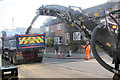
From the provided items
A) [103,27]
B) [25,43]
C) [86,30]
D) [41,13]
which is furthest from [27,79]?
[41,13]

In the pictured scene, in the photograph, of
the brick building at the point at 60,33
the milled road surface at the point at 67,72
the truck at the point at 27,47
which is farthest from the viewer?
the brick building at the point at 60,33

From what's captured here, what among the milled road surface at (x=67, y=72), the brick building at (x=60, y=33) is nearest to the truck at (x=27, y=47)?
the milled road surface at (x=67, y=72)

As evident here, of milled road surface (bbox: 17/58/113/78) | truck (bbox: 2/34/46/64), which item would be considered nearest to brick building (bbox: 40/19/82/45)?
truck (bbox: 2/34/46/64)

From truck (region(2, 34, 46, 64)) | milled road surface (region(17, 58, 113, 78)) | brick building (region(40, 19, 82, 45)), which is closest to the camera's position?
milled road surface (region(17, 58, 113, 78))

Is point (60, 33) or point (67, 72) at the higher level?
point (60, 33)

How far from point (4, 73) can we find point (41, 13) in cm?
728

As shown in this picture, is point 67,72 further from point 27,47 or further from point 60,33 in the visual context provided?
point 60,33

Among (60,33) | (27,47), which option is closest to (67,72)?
(27,47)

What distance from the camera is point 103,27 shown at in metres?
4.52

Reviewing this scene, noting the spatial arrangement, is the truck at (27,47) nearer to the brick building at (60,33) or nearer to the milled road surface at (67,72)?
the milled road surface at (67,72)

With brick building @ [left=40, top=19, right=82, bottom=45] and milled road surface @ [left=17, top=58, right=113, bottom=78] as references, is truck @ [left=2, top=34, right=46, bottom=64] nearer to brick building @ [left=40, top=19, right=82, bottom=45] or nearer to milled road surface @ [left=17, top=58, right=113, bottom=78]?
milled road surface @ [left=17, top=58, right=113, bottom=78]

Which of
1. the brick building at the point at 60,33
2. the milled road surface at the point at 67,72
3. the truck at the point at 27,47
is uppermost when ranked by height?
the brick building at the point at 60,33

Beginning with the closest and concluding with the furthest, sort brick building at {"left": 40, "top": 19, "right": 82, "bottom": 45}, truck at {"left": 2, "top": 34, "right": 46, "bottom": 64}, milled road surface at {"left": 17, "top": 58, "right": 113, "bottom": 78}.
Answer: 1. milled road surface at {"left": 17, "top": 58, "right": 113, "bottom": 78}
2. truck at {"left": 2, "top": 34, "right": 46, "bottom": 64}
3. brick building at {"left": 40, "top": 19, "right": 82, "bottom": 45}

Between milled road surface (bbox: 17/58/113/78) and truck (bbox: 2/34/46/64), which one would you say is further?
truck (bbox: 2/34/46/64)
